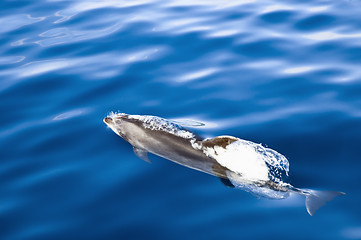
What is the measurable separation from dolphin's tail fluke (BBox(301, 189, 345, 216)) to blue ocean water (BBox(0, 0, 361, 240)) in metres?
0.10

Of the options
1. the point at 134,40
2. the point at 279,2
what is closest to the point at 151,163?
the point at 134,40

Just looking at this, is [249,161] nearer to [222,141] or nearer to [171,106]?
[222,141]

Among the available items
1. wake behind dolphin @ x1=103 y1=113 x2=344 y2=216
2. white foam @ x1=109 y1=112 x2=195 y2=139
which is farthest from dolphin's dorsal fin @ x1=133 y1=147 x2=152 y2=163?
white foam @ x1=109 y1=112 x2=195 y2=139

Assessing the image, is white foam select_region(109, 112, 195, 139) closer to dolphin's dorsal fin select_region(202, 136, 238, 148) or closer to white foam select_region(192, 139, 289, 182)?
→ white foam select_region(192, 139, 289, 182)

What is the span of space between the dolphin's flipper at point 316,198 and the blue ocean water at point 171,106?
0.10 m

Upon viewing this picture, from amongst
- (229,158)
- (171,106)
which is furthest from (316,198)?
(171,106)

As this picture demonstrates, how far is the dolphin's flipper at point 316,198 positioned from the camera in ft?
20.0

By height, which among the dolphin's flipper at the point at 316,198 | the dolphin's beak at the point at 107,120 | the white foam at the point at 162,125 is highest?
the dolphin's beak at the point at 107,120

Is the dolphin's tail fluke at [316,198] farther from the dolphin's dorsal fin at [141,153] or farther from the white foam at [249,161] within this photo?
the dolphin's dorsal fin at [141,153]

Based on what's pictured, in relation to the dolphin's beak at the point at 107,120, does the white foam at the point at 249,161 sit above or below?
below

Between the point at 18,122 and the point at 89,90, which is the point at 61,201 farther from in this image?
the point at 89,90

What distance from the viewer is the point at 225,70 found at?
10.6 m

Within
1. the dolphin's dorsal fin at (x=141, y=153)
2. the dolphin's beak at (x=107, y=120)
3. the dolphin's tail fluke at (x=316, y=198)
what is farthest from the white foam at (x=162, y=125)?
the dolphin's tail fluke at (x=316, y=198)

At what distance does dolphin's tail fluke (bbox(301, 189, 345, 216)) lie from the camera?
240 inches
